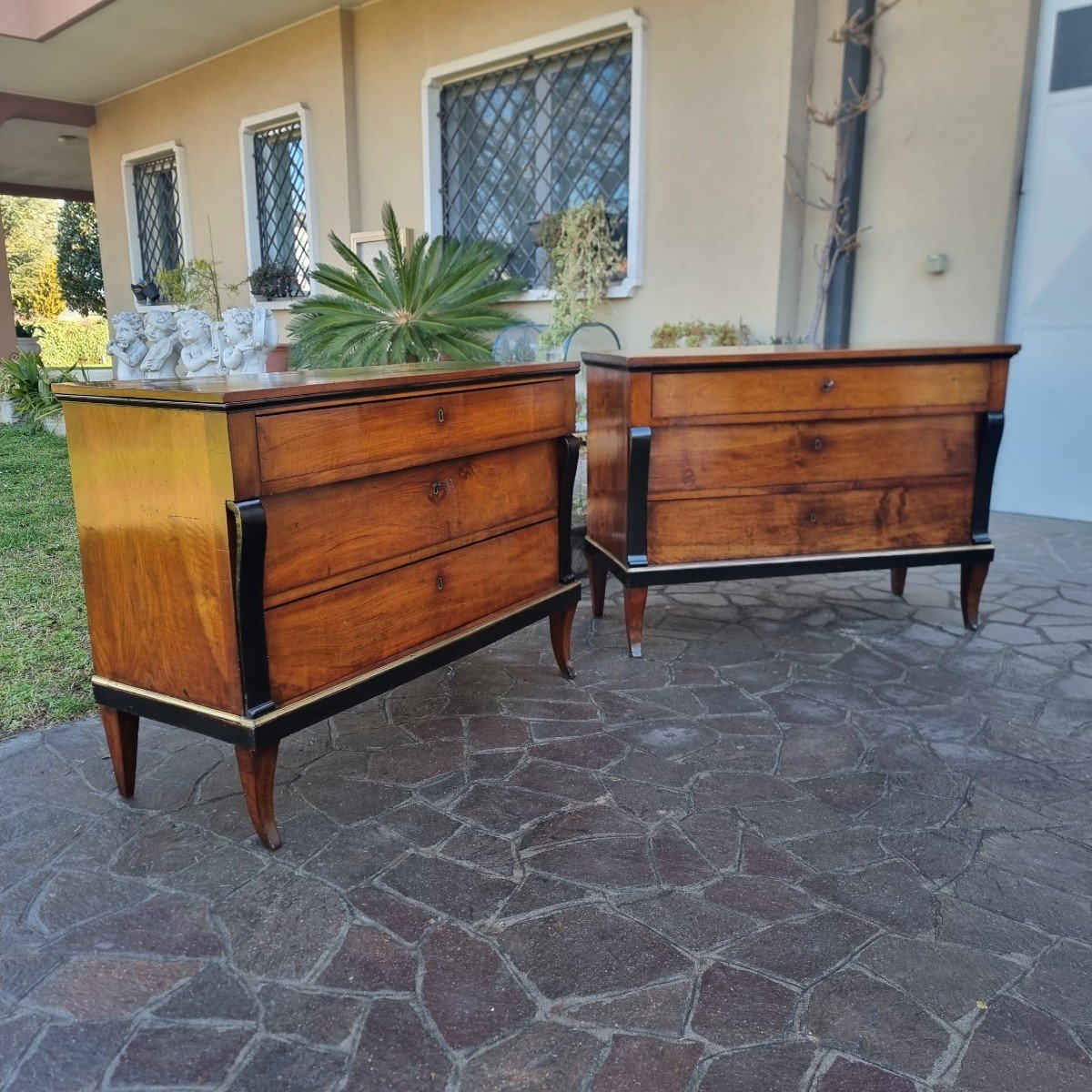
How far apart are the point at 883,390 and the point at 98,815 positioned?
2630 mm

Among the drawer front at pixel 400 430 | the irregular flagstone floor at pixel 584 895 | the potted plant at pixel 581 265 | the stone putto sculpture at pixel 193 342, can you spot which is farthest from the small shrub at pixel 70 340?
the irregular flagstone floor at pixel 584 895

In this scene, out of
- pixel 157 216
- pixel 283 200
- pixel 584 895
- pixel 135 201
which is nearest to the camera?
pixel 584 895

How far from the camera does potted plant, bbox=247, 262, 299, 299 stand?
8484 millimetres

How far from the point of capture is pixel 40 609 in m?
3.44

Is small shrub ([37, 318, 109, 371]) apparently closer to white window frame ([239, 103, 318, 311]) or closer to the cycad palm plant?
white window frame ([239, 103, 318, 311])

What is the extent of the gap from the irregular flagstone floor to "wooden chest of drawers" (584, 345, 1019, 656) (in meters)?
0.44

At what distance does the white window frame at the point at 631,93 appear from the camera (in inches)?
224

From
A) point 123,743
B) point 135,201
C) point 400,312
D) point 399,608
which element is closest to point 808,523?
point 399,608

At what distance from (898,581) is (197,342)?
5769 millimetres

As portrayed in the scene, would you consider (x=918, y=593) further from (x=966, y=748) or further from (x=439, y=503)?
(x=439, y=503)

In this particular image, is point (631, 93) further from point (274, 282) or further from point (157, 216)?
point (157, 216)

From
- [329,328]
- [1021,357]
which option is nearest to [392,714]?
[329,328]

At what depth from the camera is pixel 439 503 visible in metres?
2.22

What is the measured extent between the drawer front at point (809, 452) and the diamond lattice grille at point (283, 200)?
636 centimetres
